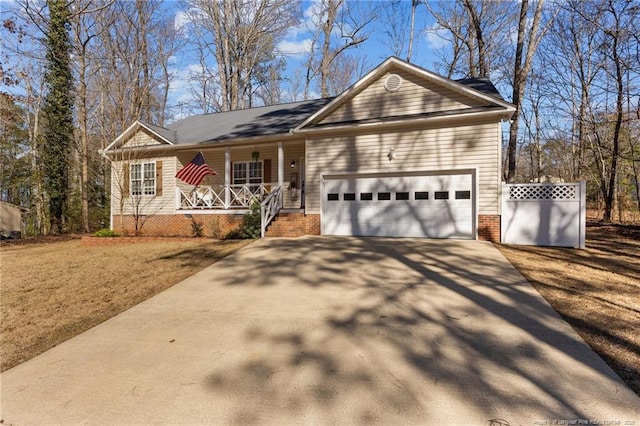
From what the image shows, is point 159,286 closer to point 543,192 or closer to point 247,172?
point 247,172

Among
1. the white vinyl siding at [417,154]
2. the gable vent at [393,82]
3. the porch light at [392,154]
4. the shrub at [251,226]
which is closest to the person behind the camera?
the white vinyl siding at [417,154]

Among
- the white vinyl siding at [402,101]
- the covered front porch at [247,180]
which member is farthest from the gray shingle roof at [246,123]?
the white vinyl siding at [402,101]

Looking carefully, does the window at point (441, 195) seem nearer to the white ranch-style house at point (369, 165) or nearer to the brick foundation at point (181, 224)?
the white ranch-style house at point (369, 165)

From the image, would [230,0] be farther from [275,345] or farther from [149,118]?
[275,345]

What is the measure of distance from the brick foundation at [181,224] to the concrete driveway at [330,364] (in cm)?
700

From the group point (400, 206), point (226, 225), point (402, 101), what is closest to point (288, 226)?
point (226, 225)

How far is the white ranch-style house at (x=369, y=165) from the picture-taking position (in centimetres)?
973

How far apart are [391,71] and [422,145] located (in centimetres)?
280

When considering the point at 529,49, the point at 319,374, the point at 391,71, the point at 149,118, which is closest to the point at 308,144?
the point at 391,71

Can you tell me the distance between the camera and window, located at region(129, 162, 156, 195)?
14.8 m

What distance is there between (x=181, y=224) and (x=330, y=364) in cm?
1190

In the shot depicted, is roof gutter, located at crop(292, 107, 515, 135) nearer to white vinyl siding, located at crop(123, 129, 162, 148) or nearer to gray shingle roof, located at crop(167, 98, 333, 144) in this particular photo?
gray shingle roof, located at crop(167, 98, 333, 144)

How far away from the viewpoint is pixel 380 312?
14.3ft

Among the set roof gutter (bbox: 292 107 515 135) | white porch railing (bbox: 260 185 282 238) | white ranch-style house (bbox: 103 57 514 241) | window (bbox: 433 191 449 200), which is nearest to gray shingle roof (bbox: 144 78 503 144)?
white ranch-style house (bbox: 103 57 514 241)
